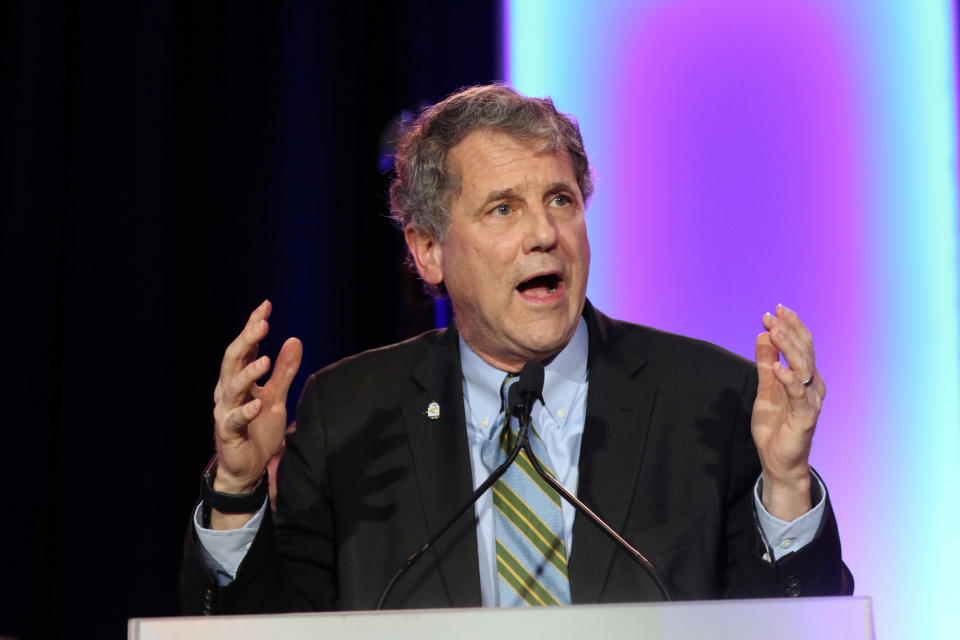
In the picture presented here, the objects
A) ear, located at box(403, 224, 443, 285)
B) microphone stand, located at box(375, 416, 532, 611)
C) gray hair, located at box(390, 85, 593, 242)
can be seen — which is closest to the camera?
microphone stand, located at box(375, 416, 532, 611)

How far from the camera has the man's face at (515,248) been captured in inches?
74.1

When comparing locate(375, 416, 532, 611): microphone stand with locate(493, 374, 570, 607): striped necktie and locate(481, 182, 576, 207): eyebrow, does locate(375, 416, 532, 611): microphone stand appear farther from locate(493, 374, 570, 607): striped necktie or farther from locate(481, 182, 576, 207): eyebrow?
locate(481, 182, 576, 207): eyebrow

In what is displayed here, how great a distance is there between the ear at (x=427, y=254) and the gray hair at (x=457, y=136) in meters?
0.02

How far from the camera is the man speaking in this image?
1552 millimetres

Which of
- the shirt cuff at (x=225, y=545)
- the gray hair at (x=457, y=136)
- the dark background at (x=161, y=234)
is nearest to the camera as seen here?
the shirt cuff at (x=225, y=545)

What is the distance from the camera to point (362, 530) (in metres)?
1.82

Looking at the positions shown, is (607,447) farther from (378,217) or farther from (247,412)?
(378,217)

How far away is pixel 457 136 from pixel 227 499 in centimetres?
86

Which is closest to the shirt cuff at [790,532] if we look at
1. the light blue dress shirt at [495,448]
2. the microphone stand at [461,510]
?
the light blue dress shirt at [495,448]

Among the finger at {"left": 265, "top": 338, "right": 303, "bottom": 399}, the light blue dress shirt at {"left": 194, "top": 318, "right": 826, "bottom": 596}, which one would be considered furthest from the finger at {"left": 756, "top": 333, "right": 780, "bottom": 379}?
the finger at {"left": 265, "top": 338, "right": 303, "bottom": 399}

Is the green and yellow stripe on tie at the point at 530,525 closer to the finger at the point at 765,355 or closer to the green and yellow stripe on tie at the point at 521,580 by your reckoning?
the green and yellow stripe on tie at the point at 521,580

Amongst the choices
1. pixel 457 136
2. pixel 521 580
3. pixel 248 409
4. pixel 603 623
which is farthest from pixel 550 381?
pixel 603 623

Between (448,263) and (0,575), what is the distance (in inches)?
55.9

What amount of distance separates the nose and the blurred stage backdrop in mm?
834
